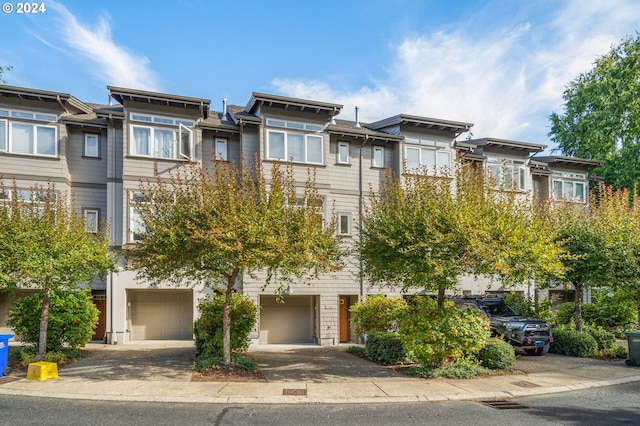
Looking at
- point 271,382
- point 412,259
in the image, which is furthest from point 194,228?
point 412,259

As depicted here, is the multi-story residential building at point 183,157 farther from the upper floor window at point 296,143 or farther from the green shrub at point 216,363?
the green shrub at point 216,363

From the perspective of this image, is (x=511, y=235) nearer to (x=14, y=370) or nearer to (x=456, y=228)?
(x=456, y=228)

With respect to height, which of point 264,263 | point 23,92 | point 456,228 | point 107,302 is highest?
point 23,92

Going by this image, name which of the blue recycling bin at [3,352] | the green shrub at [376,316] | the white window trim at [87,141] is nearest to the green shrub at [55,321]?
the blue recycling bin at [3,352]

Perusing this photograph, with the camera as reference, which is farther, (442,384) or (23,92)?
(23,92)

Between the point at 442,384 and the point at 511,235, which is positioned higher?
the point at 511,235

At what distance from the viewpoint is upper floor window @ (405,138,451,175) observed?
22.2 meters

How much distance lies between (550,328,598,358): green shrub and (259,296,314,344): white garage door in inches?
390

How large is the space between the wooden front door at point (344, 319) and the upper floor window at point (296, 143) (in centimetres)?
640

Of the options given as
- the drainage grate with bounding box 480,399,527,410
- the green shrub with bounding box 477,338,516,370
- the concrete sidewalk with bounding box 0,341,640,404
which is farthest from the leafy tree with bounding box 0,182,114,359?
the green shrub with bounding box 477,338,516,370

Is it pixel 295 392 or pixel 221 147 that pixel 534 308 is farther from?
pixel 221 147

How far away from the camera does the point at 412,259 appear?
1229cm

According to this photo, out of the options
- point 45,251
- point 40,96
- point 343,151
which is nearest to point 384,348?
point 343,151

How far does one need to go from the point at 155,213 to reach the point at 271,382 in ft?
17.4
